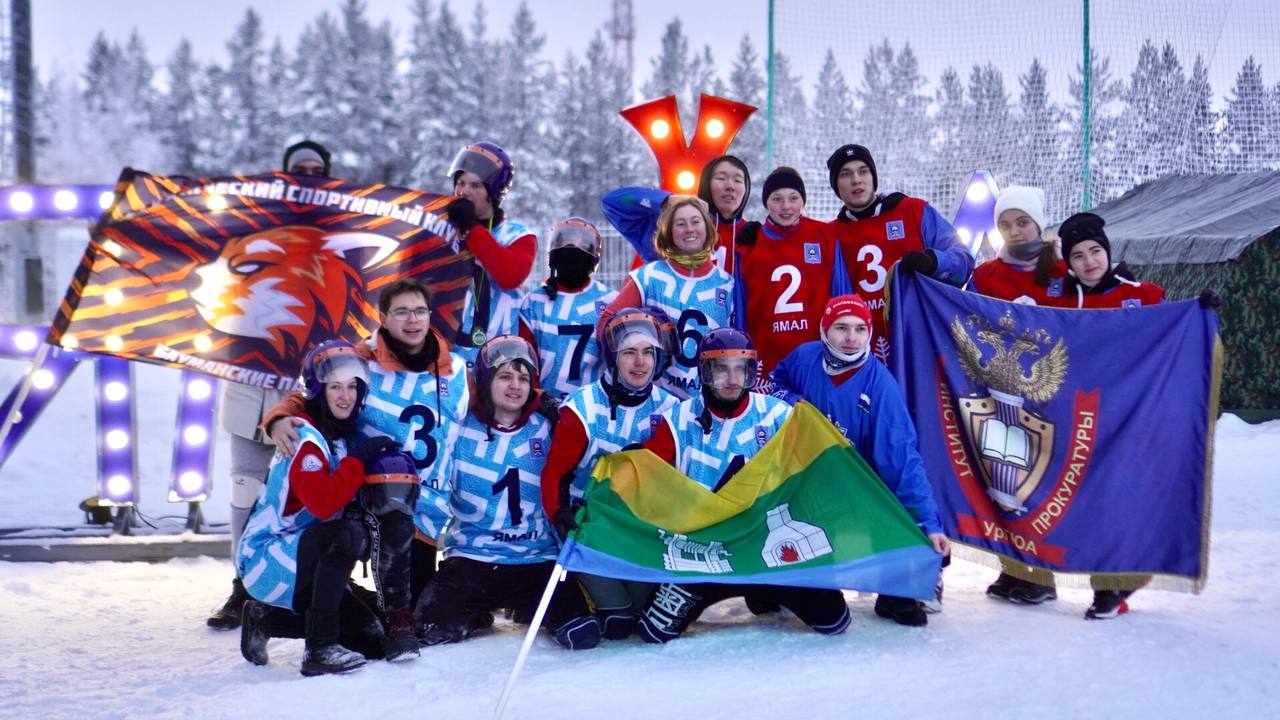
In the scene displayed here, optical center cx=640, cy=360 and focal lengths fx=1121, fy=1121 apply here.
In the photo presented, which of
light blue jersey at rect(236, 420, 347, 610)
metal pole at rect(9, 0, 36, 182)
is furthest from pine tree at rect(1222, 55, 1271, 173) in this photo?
metal pole at rect(9, 0, 36, 182)

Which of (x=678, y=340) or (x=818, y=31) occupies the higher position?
(x=818, y=31)

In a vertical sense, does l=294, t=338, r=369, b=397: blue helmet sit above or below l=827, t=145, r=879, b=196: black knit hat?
below

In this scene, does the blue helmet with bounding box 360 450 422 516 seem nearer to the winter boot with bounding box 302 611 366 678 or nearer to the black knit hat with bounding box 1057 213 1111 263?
the winter boot with bounding box 302 611 366 678

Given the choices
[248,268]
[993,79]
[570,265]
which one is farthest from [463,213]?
[993,79]

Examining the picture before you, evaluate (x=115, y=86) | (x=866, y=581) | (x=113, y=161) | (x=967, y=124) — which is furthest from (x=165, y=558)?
(x=115, y=86)

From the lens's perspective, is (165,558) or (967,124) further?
(967,124)

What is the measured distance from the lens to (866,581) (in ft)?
14.5

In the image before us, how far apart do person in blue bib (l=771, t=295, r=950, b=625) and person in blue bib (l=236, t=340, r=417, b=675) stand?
1892 mm

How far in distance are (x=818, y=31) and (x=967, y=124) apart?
67.4 inches

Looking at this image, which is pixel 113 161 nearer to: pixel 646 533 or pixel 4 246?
pixel 4 246

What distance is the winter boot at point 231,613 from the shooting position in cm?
486

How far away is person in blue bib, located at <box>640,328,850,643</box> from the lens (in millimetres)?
4555

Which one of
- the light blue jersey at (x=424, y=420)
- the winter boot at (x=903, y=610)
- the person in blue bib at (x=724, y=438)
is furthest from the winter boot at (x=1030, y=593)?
the light blue jersey at (x=424, y=420)

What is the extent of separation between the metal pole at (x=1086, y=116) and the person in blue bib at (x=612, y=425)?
24.2 feet
